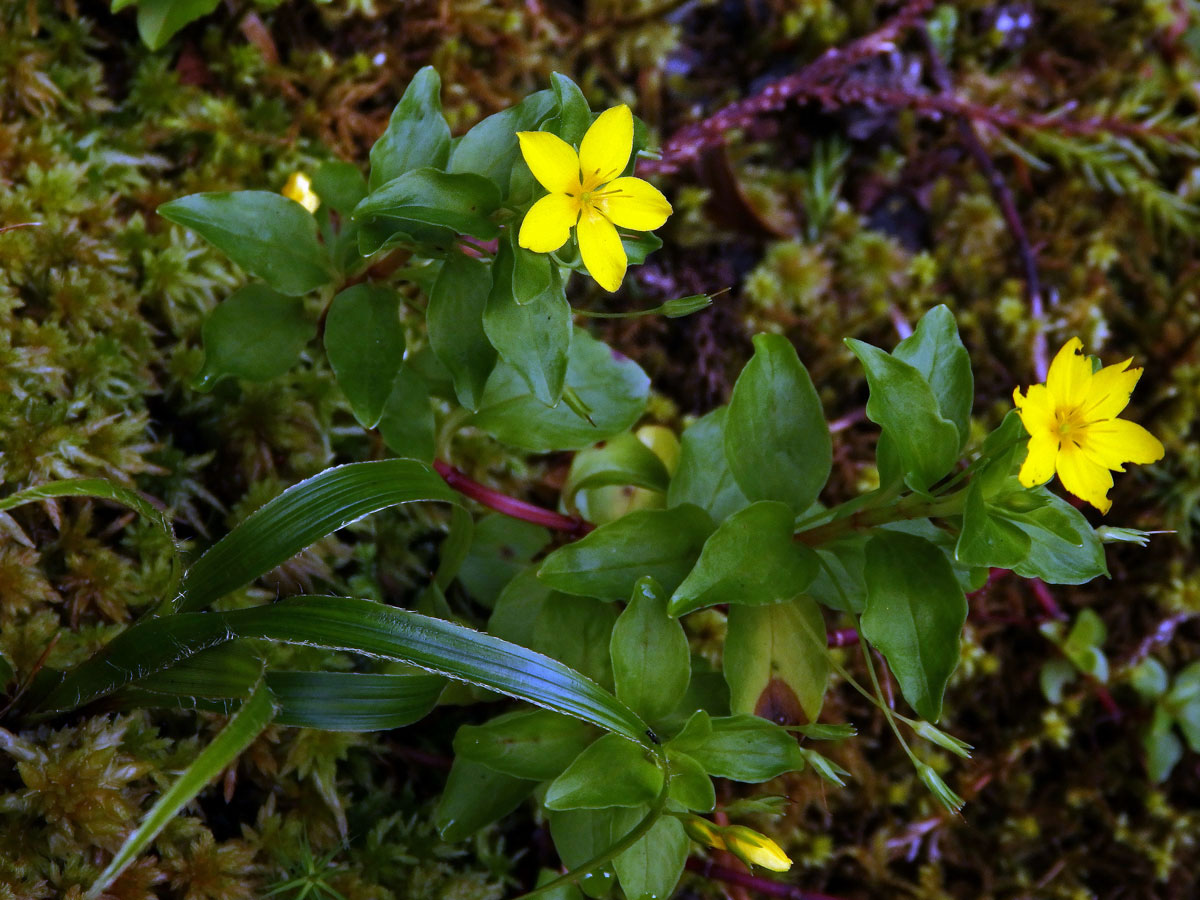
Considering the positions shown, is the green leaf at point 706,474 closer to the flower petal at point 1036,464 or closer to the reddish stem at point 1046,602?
the flower petal at point 1036,464

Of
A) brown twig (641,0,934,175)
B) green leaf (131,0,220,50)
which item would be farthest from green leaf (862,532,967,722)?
green leaf (131,0,220,50)

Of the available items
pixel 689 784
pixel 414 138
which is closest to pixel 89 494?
pixel 414 138

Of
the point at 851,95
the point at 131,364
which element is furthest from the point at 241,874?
the point at 851,95

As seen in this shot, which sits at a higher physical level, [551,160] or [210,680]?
[551,160]

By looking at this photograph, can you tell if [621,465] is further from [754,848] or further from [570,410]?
[754,848]

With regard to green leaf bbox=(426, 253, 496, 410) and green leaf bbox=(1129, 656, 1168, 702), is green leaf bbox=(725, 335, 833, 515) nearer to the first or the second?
green leaf bbox=(426, 253, 496, 410)

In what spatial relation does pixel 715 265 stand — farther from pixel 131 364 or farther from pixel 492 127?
pixel 131 364
